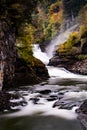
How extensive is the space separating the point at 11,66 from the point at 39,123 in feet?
32.0

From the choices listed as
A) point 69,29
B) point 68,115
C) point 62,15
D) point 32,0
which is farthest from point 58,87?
point 62,15

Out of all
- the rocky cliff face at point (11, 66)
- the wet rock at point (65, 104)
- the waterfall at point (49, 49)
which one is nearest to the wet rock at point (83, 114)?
the wet rock at point (65, 104)

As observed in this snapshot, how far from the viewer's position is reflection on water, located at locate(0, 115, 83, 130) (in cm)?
1368

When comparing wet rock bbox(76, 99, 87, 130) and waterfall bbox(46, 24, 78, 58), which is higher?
waterfall bbox(46, 24, 78, 58)

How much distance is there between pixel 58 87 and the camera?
2305cm

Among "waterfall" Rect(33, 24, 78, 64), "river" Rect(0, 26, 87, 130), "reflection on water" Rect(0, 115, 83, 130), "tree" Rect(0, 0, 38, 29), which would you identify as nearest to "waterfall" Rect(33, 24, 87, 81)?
"waterfall" Rect(33, 24, 78, 64)

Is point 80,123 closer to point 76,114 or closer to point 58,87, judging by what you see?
point 76,114

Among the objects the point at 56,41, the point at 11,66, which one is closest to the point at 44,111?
the point at 11,66

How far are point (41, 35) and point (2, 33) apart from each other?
3756 centimetres

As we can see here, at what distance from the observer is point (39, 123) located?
1438cm

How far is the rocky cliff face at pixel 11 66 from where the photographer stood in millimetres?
20623

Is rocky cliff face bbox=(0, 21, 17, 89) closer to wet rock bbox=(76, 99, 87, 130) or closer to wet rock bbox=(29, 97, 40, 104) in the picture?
wet rock bbox=(29, 97, 40, 104)

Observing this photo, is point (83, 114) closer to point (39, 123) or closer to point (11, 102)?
point (39, 123)

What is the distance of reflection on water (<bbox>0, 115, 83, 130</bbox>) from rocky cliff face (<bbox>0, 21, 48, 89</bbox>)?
4521 millimetres
